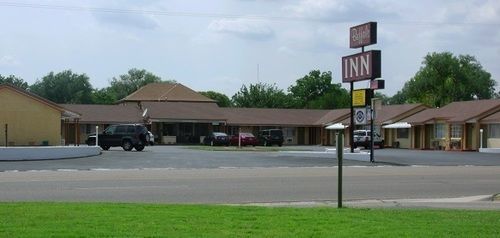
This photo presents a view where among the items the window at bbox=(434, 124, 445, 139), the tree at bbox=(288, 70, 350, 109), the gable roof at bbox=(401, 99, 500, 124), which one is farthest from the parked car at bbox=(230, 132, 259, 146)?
the tree at bbox=(288, 70, 350, 109)

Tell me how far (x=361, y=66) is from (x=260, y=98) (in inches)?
2622

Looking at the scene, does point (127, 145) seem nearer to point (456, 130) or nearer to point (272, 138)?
point (272, 138)

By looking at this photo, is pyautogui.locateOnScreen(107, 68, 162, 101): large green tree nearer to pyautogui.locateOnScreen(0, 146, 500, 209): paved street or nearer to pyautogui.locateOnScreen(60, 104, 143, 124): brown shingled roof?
pyautogui.locateOnScreen(60, 104, 143, 124): brown shingled roof

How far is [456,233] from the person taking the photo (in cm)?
920

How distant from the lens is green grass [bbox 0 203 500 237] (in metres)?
8.99

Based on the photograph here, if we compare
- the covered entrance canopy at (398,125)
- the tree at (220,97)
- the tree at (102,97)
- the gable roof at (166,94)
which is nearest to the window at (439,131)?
the covered entrance canopy at (398,125)

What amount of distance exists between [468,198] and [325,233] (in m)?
9.85

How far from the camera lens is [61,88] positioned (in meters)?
117

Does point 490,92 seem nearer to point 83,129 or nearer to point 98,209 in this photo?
point 83,129

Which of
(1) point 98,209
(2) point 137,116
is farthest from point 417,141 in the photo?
(1) point 98,209

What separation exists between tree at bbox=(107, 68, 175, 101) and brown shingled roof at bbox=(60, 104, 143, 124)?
5454cm


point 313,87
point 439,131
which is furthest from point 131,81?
point 439,131

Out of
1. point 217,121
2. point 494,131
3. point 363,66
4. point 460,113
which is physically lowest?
point 494,131

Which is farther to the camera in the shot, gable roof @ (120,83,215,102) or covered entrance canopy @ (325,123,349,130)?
gable roof @ (120,83,215,102)
